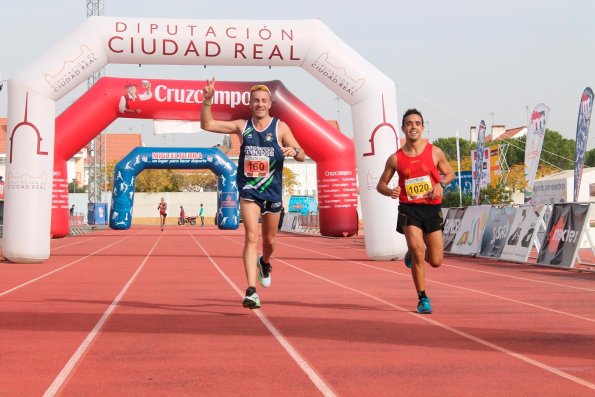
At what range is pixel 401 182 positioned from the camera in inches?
393

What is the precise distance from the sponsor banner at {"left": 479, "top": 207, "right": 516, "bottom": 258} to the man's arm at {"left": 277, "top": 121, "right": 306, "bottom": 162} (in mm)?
11565

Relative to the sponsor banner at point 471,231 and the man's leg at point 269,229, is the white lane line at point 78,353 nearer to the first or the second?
the man's leg at point 269,229

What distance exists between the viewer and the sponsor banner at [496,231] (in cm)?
2091

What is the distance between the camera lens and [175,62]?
20.1 metres

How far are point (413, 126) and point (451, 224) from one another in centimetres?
1550

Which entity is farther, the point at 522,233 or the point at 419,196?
the point at 522,233

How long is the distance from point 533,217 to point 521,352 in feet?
41.7

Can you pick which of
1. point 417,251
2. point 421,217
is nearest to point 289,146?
point 421,217

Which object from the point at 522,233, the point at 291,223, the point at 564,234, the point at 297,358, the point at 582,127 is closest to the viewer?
the point at 297,358

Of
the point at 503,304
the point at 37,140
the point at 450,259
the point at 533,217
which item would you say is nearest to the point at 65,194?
the point at 37,140

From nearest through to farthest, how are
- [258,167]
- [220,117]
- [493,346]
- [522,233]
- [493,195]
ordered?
[493,346], [258,167], [522,233], [220,117], [493,195]

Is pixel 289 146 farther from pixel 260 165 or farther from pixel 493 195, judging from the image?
pixel 493 195

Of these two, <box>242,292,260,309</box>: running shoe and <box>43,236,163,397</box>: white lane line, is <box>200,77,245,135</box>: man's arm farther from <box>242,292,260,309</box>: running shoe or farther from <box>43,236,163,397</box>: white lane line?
<box>43,236,163,397</box>: white lane line

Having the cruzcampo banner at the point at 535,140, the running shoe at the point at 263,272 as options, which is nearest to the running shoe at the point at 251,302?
the running shoe at the point at 263,272
